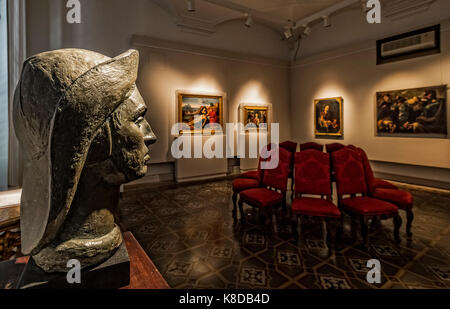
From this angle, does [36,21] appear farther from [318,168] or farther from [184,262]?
[318,168]

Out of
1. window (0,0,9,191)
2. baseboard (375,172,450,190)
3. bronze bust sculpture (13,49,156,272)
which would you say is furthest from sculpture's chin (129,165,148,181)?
baseboard (375,172,450,190)

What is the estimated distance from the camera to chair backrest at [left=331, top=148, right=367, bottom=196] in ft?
10.6

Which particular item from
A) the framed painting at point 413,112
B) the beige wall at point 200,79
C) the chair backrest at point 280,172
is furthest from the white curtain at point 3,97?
the framed painting at point 413,112

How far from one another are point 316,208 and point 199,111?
16.8 feet

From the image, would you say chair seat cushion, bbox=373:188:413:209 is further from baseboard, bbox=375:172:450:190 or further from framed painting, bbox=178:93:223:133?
framed painting, bbox=178:93:223:133

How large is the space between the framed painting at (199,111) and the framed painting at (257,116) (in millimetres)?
1146

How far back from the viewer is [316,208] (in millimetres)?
2896

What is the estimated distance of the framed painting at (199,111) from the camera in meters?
6.84

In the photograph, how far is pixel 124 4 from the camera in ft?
19.8

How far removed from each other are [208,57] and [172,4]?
1.76 metres

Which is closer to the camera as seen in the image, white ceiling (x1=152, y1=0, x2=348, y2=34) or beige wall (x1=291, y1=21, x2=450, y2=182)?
beige wall (x1=291, y1=21, x2=450, y2=182)

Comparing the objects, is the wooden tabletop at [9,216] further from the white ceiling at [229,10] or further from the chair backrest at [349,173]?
the white ceiling at [229,10]

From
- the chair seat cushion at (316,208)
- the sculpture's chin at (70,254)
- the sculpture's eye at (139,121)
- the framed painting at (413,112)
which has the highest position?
the framed painting at (413,112)

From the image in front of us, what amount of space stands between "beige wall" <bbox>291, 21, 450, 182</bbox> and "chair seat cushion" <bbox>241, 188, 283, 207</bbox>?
16.0 feet
